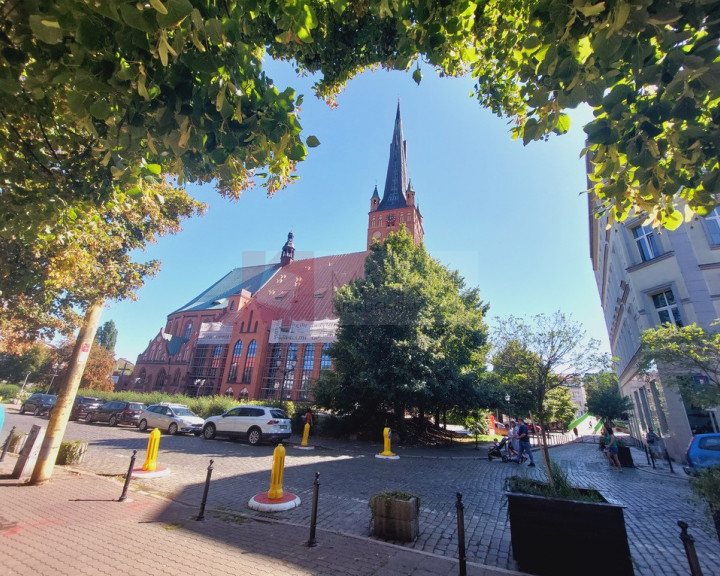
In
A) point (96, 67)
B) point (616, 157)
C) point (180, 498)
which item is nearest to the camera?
point (96, 67)

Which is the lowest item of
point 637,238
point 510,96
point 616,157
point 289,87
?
point 616,157

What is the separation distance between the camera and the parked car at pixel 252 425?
15180 mm

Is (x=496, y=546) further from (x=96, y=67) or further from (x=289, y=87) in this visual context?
(x=96, y=67)

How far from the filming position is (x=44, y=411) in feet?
81.0

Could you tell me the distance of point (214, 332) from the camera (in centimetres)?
4303

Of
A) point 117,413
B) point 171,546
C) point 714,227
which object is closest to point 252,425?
point 171,546

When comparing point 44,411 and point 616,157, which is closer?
point 616,157

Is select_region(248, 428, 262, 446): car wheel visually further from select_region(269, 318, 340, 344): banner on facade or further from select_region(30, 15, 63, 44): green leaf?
select_region(30, 15, 63, 44): green leaf

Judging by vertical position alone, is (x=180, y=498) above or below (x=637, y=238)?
below

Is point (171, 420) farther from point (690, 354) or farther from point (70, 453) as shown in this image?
point (690, 354)

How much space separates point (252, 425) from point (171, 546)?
1184 cm

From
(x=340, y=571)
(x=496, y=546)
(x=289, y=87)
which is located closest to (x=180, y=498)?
(x=340, y=571)

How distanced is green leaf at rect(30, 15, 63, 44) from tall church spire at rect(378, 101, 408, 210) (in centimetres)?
5081

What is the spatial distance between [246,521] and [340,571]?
2353 mm
